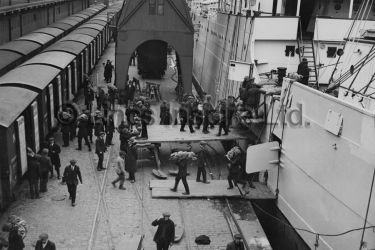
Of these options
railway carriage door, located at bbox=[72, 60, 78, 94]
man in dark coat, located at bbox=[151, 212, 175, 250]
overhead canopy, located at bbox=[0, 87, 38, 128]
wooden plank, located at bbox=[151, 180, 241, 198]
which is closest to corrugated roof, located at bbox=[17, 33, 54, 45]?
railway carriage door, located at bbox=[72, 60, 78, 94]

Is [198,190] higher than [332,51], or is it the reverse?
[332,51]

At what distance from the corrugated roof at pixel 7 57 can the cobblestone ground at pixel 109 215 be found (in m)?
5.66

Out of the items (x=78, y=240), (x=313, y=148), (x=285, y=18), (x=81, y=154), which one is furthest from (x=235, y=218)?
(x=285, y=18)

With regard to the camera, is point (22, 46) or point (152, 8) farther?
point (152, 8)

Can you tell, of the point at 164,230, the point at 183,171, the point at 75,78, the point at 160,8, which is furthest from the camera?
the point at 160,8

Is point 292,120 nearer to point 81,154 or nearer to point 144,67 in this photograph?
point 81,154

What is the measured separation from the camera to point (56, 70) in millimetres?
17250

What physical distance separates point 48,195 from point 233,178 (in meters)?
5.58

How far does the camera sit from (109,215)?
12438 mm

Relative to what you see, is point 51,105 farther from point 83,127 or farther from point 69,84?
point 69,84

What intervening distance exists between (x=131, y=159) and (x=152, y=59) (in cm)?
1875

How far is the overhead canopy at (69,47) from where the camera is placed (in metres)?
21.2

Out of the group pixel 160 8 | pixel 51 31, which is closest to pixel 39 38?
pixel 51 31

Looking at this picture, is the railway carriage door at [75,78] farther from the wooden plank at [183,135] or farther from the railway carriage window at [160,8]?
the wooden plank at [183,135]
